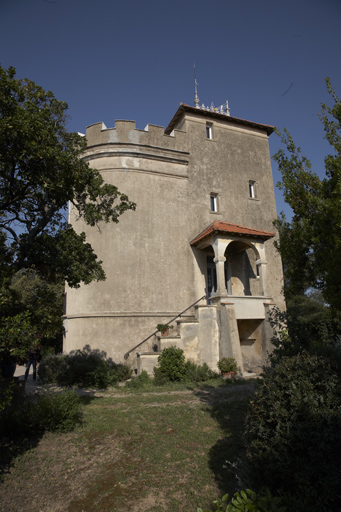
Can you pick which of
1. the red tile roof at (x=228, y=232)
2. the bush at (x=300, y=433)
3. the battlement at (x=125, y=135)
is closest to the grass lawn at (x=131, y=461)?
the bush at (x=300, y=433)

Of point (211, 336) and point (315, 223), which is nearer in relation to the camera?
point (315, 223)

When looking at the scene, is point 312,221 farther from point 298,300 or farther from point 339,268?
point 298,300

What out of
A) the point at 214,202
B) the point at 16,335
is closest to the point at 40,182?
the point at 16,335

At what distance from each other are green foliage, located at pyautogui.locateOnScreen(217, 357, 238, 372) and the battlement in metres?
11.1

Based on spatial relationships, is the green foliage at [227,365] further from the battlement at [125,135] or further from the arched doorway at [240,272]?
the battlement at [125,135]

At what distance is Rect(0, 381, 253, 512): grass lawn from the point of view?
491cm

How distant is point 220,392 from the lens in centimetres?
1034

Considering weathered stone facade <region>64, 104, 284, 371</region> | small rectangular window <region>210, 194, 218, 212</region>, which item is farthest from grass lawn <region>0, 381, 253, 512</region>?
small rectangular window <region>210, 194, 218, 212</region>

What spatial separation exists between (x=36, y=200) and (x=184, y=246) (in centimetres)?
994

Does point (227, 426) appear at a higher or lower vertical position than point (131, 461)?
higher

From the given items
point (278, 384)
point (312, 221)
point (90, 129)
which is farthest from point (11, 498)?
point (90, 129)

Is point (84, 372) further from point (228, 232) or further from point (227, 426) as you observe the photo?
point (228, 232)

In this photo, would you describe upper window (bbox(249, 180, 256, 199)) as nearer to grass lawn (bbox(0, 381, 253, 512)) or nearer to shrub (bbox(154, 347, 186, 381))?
shrub (bbox(154, 347, 186, 381))

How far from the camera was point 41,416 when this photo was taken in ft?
23.2
